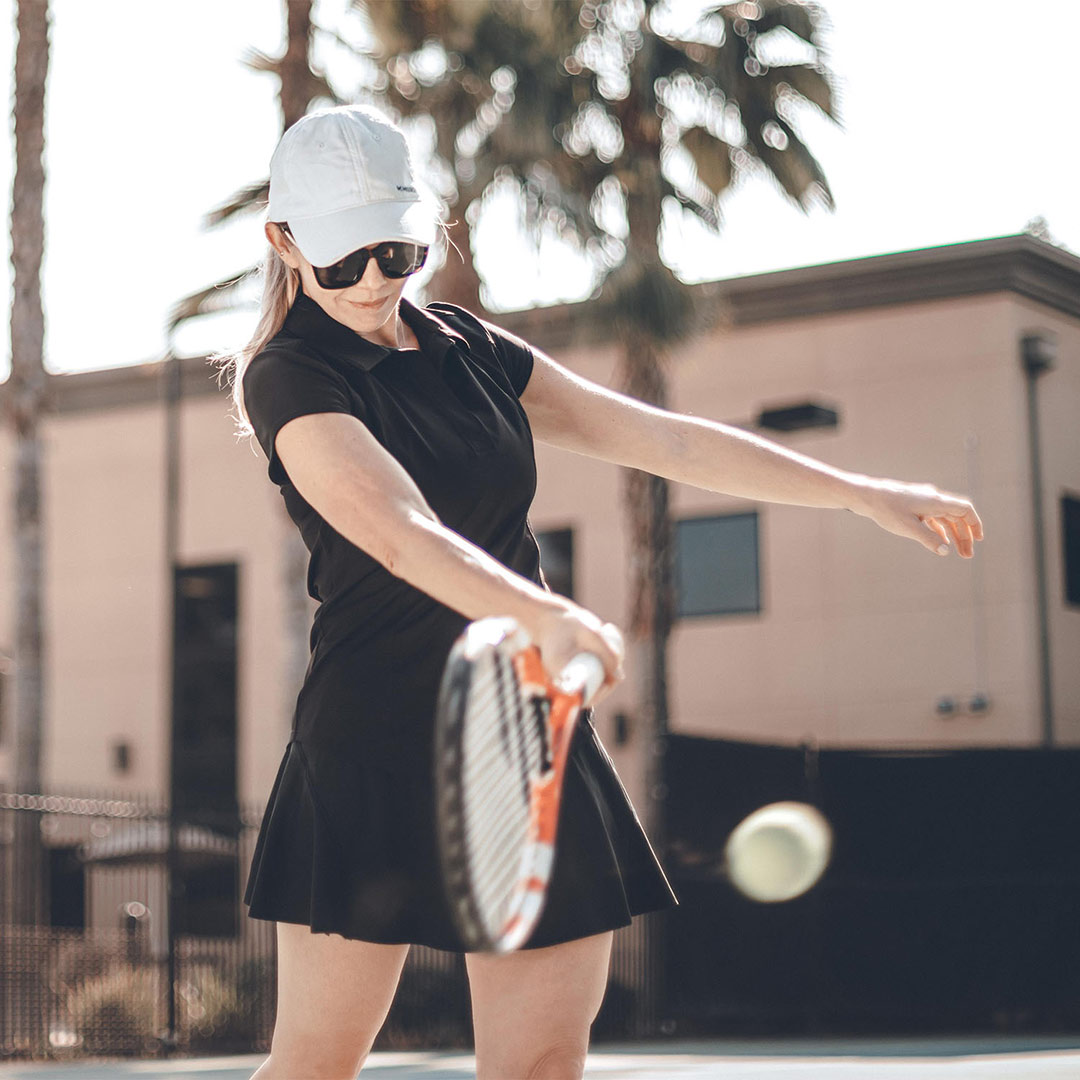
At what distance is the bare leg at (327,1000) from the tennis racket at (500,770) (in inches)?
27.9

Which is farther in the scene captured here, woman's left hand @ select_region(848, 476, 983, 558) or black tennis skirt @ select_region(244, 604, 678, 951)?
woman's left hand @ select_region(848, 476, 983, 558)

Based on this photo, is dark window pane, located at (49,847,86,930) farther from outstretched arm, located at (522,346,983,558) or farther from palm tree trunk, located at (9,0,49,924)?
outstretched arm, located at (522,346,983,558)

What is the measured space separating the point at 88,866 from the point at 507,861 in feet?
51.7

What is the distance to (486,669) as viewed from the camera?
176 cm

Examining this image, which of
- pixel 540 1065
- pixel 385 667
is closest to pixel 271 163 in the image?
pixel 385 667

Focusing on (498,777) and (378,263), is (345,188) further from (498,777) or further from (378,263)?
(498,777)

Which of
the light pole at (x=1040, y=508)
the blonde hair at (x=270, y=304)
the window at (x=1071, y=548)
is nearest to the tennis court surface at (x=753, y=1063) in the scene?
the blonde hair at (x=270, y=304)

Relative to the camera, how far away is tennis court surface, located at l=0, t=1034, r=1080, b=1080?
22.6 ft

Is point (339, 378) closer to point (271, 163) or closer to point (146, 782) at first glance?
point (271, 163)

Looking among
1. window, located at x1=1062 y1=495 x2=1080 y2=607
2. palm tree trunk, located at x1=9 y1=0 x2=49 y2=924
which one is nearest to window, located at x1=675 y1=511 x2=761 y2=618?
window, located at x1=1062 y1=495 x2=1080 y2=607

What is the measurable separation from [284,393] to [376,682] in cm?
41

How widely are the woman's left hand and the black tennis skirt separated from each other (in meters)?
0.53

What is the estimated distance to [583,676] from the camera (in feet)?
5.92

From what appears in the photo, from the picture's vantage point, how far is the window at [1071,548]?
1950 centimetres
